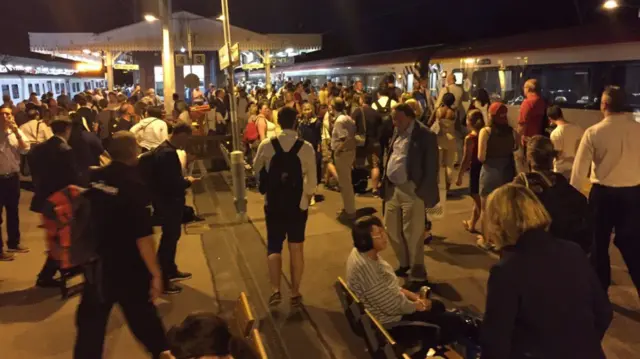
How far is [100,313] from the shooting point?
3693 millimetres

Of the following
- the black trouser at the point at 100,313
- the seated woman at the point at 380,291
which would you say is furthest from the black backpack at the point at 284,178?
the black trouser at the point at 100,313

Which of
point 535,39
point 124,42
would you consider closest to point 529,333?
point 535,39

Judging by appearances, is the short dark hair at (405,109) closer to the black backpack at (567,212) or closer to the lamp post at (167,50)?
the black backpack at (567,212)

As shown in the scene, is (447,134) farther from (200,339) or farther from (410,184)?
(200,339)

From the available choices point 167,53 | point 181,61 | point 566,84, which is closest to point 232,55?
point 167,53

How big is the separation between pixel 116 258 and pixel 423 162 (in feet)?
10.4

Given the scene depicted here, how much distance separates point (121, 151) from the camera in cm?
385

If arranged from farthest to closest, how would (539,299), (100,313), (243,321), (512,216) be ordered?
(100,313) → (243,321) → (512,216) → (539,299)

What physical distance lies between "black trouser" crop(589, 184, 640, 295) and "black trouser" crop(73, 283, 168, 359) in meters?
3.68

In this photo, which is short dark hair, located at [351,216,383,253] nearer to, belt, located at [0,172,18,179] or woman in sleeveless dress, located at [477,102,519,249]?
woman in sleeveless dress, located at [477,102,519,249]

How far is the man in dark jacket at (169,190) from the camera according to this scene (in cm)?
582

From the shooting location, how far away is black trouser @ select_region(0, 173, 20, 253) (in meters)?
7.02

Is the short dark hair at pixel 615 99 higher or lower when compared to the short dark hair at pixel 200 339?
higher

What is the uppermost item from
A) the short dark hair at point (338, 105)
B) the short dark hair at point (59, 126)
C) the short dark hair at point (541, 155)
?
the short dark hair at point (338, 105)
